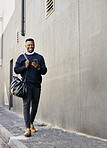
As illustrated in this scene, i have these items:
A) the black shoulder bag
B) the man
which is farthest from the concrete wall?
the black shoulder bag

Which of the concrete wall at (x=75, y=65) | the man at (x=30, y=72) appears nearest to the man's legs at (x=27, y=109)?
the man at (x=30, y=72)

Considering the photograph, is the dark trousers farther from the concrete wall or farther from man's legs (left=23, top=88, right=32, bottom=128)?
the concrete wall

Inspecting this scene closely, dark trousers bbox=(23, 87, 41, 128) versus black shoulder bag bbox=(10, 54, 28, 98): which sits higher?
black shoulder bag bbox=(10, 54, 28, 98)

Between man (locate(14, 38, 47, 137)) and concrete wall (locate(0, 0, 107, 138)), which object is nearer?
concrete wall (locate(0, 0, 107, 138))

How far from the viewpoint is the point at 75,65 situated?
555cm

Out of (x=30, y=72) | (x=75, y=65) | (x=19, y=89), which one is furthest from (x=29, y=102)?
(x=75, y=65)

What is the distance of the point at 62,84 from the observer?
247 inches

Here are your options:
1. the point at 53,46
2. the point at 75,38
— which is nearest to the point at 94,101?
the point at 75,38

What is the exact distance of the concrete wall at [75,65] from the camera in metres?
4.58

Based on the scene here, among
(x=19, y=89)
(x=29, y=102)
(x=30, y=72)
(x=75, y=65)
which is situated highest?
(x=75, y=65)

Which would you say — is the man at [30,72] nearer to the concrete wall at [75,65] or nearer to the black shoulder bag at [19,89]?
the black shoulder bag at [19,89]

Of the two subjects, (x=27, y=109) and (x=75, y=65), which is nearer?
(x=27, y=109)

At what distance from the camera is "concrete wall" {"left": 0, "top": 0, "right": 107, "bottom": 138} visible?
4.58 meters

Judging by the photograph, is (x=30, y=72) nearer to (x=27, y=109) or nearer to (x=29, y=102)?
(x=29, y=102)
